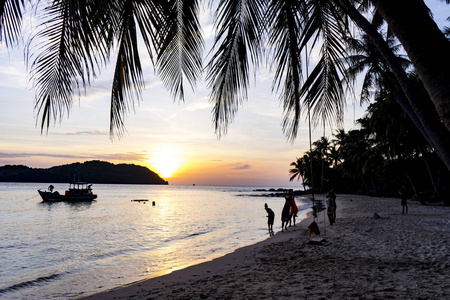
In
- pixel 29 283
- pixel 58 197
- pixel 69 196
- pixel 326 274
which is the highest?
pixel 326 274

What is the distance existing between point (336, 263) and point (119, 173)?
206m

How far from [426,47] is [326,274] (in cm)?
546

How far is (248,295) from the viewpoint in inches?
196

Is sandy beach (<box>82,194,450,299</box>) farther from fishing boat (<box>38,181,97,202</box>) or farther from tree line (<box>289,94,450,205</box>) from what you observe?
fishing boat (<box>38,181,97,202</box>)

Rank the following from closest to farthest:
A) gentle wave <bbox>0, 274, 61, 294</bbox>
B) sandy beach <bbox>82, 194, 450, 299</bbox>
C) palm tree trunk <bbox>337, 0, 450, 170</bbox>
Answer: palm tree trunk <bbox>337, 0, 450, 170</bbox>
sandy beach <bbox>82, 194, 450, 299</bbox>
gentle wave <bbox>0, 274, 61, 294</bbox>

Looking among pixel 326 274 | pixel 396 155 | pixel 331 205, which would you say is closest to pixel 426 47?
pixel 326 274

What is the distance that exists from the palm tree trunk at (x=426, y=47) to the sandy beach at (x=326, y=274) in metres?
3.92

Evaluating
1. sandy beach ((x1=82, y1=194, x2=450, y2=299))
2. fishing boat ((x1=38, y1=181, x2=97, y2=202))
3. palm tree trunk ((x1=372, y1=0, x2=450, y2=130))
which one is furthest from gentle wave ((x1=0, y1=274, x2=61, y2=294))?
fishing boat ((x1=38, y1=181, x2=97, y2=202))

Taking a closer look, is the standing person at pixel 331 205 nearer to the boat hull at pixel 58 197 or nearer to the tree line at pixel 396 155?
the tree line at pixel 396 155

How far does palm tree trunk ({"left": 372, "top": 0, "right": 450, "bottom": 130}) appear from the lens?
1.47 m

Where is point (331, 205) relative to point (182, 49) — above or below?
below

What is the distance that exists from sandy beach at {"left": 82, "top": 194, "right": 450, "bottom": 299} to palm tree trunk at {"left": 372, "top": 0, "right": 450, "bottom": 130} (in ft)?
12.9

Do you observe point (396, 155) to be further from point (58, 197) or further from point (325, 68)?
point (58, 197)

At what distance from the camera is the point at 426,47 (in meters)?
1.50
